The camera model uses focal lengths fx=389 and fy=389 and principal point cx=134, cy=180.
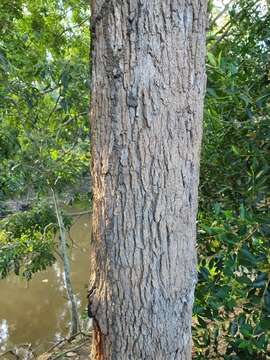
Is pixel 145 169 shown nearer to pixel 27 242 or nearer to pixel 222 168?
pixel 222 168

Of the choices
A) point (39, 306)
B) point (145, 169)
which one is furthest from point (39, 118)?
point (39, 306)

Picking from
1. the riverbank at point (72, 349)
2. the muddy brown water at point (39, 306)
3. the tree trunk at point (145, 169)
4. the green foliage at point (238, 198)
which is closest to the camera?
the tree trunk at point (145, 169)

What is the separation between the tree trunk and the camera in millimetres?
898

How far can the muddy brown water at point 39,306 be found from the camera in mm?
5609

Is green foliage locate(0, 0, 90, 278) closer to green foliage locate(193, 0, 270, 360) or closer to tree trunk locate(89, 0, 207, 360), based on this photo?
green foliage locate(193, 0, 270, 360)

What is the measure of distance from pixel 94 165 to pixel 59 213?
2.70 meters

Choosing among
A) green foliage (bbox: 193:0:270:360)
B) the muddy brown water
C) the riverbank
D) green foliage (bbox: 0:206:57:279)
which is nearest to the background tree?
green foliage (bbox: 0:206:57:279)

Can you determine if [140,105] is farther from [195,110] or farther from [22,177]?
[22,177]

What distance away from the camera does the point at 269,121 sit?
138 cm

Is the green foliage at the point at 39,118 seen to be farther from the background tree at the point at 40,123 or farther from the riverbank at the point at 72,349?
the riverbank at the point at 72,349

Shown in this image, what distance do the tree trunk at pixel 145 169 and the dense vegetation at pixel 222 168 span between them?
308mm

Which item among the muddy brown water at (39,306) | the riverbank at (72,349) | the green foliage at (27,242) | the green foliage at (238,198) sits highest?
the green foliage at (238,198)

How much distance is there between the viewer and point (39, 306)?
649 centimetres

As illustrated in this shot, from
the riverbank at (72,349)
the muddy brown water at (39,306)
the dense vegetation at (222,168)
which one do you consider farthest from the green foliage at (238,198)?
the muddy brown water at (39,306)
